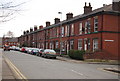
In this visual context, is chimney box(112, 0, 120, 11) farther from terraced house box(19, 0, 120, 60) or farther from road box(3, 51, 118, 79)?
road box(3, 51, 118, 79)

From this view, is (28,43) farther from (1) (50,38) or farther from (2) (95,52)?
(2) (95,52)

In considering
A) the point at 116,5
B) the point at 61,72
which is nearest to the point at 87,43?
the point at 116,5

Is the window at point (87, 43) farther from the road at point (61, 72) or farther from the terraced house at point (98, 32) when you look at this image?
the road at point (61, 72)

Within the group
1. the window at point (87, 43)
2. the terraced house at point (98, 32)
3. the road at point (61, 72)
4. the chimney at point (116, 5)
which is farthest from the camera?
the window at point (87, 43)

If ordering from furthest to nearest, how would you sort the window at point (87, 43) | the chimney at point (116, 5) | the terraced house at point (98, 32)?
the window at point (87, 43), the chimney at point (116, 5), the terraced house at point (98, 32)

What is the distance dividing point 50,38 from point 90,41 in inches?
947

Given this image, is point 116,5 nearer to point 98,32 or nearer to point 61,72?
point 98,32

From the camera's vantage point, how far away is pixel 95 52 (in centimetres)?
3297

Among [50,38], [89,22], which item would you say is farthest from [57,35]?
[89,22]

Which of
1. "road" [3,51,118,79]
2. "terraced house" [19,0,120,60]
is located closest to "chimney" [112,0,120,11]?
"terraced house" [19,0,120,60]

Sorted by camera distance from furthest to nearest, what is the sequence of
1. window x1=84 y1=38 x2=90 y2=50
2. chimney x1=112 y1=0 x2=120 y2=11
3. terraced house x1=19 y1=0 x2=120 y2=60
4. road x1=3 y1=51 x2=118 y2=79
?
1. window x1=84 y1=38 x2=90 y2=50
2. chimney x1=112 y1=0 x2=120 y2=11
3. terraced house x1=19 y1=0 x2=120 y2=60
4. road x1=3 y1=51 x2=118 y2=79

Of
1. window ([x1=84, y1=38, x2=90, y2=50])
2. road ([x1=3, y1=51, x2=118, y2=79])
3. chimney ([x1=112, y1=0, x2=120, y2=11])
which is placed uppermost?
chimney ([x1=112, y1=0, x2=120, y2=11])

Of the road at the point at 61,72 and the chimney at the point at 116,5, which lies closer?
the road at the point at 61,72

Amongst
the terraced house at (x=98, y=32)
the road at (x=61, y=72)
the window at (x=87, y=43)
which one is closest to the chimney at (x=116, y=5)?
the terraced house at (x=98, y=32)
